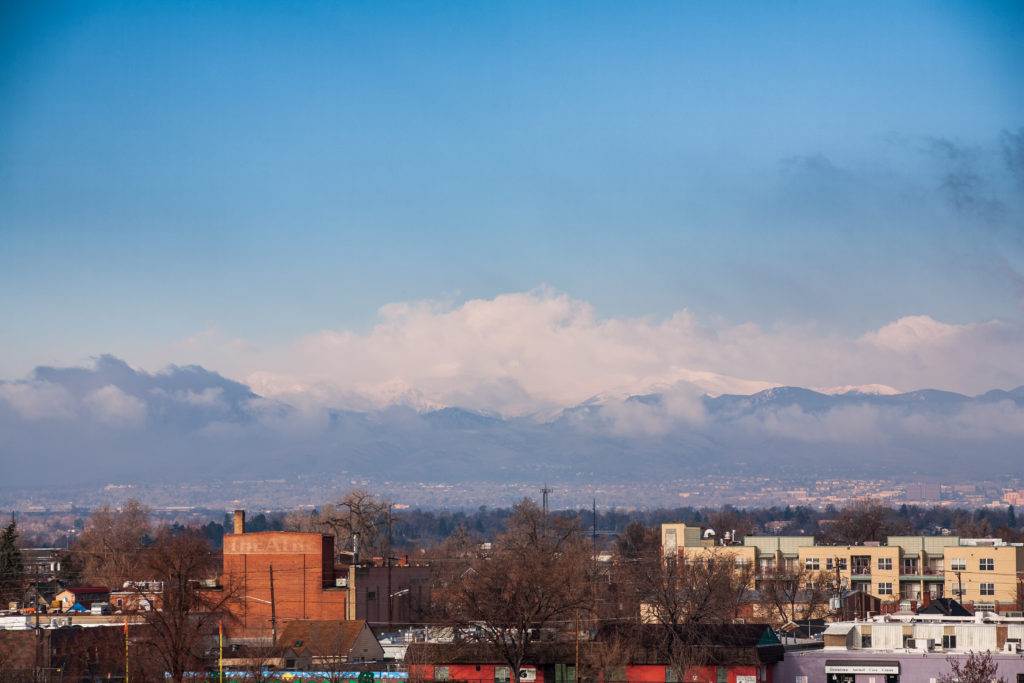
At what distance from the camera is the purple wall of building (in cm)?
6391

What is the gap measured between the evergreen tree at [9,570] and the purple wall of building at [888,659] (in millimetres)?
61211

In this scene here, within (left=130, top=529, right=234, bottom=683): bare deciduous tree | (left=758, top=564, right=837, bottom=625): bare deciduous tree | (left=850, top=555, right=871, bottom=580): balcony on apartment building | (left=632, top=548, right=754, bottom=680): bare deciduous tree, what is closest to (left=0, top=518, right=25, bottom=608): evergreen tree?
(left=130, top=529, right=234, bottom=683): bare deciduous tree

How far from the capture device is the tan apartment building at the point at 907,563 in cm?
11962

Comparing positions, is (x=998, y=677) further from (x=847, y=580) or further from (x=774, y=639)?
(x=847, y=580)

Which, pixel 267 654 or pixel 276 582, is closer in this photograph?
pixel 267 654

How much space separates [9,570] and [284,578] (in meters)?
39.2

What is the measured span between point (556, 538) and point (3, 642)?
86.3 meters

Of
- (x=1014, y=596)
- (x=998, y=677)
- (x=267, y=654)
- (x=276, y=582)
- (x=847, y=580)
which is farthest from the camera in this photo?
(x=847, y=580)

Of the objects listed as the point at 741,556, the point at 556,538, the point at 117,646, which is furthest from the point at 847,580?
the point at 117,646

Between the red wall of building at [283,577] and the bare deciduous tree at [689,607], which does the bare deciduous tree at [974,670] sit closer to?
the bare deciduous tree at [689,607]

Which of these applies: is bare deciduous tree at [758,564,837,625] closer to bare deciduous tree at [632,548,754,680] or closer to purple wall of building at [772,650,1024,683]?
bare deciduous tree at [632,548,754,680]

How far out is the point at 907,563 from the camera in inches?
5034

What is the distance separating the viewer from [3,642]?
6631 centimetres

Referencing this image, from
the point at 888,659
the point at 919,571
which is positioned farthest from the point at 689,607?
the point at 919,571
